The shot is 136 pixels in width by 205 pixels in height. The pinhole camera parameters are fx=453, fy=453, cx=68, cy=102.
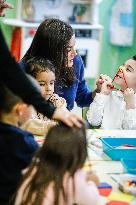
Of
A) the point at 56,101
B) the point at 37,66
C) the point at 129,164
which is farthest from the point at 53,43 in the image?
the point at 129,164

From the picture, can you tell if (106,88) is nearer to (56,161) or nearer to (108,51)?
(56,161)

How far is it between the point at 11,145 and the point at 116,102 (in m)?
1.26

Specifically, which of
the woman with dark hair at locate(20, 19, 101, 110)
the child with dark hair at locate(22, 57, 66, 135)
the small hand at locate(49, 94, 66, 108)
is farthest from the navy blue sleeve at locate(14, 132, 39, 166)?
the woman with dark hair at locate(20, 19, 101, 110)

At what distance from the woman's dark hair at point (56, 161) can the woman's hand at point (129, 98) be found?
1.10 metres

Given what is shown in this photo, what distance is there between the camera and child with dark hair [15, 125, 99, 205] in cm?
129

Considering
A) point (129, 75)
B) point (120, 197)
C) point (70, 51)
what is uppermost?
point (70, 51)

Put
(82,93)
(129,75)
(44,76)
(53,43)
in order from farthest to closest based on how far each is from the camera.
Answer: (82,93)
(129,75)
(53,43)
(44,76)

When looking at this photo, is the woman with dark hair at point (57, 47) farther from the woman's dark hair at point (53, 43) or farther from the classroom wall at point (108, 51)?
the classroom wall at point (108, 51)

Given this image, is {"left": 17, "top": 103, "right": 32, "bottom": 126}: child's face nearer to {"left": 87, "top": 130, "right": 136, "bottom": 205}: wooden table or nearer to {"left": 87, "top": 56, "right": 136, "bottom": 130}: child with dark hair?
{"left": 87, "top": 130, "right": 136, "bottom": 205}: wooden table

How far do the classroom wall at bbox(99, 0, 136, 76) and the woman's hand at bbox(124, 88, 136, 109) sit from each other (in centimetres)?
208

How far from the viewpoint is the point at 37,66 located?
222 centimetres

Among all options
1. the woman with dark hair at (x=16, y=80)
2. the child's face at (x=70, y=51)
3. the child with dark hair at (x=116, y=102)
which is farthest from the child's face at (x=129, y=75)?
the woman with dark hair at (x=16, y=80)

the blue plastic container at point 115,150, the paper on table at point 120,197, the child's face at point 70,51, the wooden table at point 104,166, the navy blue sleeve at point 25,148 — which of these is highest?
the child's face at point 70,51

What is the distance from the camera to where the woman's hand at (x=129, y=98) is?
239cm
